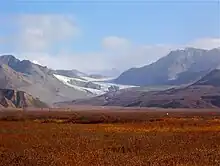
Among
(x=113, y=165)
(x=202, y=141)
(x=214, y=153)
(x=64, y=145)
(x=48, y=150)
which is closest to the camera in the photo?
(x=113, y=165)

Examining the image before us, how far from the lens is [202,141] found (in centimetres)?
3416

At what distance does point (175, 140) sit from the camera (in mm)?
34969

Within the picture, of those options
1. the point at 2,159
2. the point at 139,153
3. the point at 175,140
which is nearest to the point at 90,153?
the point at 139,153

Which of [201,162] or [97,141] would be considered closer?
[201,162]

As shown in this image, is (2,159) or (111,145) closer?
(2,159)

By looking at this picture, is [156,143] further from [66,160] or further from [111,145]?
[66,160]

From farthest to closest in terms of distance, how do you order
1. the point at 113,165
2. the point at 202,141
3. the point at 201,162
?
1. the point at 202,141
2. the point at 201,162
3. the point at 113,165

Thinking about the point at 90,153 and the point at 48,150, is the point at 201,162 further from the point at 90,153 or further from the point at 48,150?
the point at 48,150

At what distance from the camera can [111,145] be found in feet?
104

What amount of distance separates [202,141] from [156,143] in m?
3.93

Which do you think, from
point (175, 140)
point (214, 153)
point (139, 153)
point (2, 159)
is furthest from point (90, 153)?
point (175, 140)

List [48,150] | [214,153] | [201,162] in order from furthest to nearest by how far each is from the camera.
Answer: [48,150]
[214,153]
[201,162]

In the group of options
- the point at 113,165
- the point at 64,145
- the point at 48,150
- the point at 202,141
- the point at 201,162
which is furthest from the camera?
the point at 202,141

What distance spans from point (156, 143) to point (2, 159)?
1269 centimetres
